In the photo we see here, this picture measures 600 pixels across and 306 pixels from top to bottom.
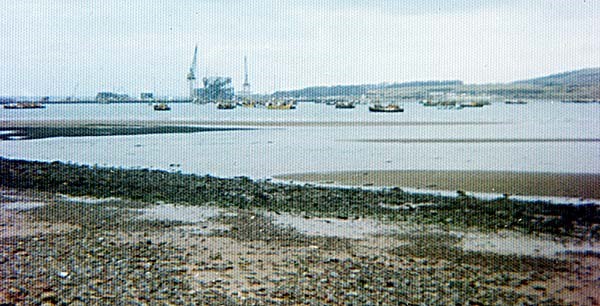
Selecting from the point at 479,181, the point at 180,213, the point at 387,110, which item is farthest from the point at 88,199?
the point at 387,110

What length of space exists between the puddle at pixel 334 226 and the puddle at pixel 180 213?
5.54ft

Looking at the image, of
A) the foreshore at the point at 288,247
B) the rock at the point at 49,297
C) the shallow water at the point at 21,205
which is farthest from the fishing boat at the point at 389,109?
the rock at the point at 49,297

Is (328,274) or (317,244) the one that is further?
(317,244)

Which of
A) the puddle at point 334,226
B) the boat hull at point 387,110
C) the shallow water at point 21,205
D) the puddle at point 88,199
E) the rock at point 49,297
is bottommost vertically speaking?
the puddle at point 334,226

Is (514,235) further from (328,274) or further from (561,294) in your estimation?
(328,274)

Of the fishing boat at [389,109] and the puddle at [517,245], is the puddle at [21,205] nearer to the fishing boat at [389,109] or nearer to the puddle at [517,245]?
the puddle at [517,245]

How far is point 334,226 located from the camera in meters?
13.0

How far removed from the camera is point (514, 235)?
12461 millimetres

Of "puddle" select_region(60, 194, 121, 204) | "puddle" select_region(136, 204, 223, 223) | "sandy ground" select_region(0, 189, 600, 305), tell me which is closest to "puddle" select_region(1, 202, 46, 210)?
"puddle" select_region(60, 194, 121, 204)

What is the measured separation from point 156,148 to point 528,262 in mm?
29191

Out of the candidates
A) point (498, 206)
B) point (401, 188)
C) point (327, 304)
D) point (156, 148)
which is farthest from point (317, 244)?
point (156, 148)

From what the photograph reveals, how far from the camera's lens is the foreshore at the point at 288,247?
7.98 meters

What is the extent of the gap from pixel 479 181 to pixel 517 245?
9.92m

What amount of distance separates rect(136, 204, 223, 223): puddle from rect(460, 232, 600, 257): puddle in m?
6.38
